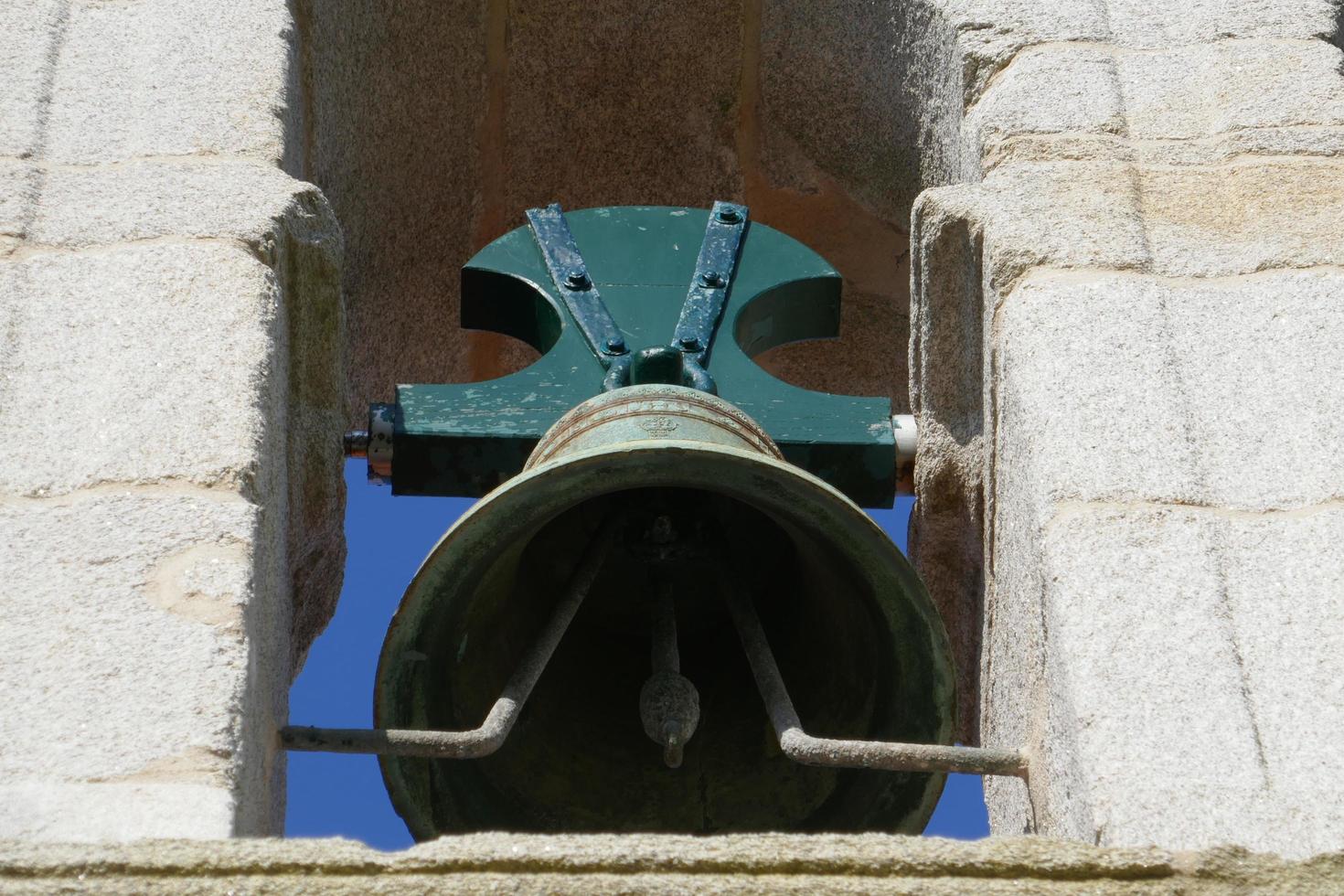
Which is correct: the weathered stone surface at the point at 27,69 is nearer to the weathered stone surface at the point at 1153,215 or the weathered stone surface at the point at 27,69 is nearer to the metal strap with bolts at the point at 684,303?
the metal strap with bolts at the point at 684,303

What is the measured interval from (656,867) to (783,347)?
2.47 meters

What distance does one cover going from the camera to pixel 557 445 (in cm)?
286

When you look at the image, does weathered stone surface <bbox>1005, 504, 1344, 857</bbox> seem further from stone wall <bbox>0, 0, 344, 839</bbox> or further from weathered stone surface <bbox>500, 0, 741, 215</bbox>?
weathered stone surface <bbox>500, 0, 741, 215</bbox>

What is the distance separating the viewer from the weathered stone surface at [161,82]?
3.30 metres

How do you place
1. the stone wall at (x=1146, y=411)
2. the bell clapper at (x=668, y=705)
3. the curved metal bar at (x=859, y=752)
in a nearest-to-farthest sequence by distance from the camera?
the stone wall at (x=1146, y=411)
the curved metal bar at (x=859, y=752)
the bell clapper at (x=668, y=705)

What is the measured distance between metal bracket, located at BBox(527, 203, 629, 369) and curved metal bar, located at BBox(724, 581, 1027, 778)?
68cm

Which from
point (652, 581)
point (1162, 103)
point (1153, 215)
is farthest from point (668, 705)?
point (1162, 103)

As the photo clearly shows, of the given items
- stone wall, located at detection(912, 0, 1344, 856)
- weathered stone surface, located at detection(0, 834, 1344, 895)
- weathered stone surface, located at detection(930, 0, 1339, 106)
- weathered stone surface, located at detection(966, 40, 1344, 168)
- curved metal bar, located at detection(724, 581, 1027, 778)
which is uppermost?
weathered stone surface, located at detection(930, 0, 1339, 106)

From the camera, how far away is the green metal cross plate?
10.7 feet

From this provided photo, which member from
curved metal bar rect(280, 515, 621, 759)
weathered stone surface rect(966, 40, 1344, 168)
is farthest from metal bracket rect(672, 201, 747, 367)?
curved metal bar rect(280, 515, 621, 759)

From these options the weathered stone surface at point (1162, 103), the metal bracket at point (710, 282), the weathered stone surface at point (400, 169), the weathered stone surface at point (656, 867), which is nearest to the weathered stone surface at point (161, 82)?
the weathered stone surface at point (400, 169)

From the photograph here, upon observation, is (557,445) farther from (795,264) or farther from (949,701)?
(795,264)

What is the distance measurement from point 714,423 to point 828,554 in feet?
0.91

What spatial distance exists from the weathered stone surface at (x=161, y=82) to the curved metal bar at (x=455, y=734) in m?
0.92
